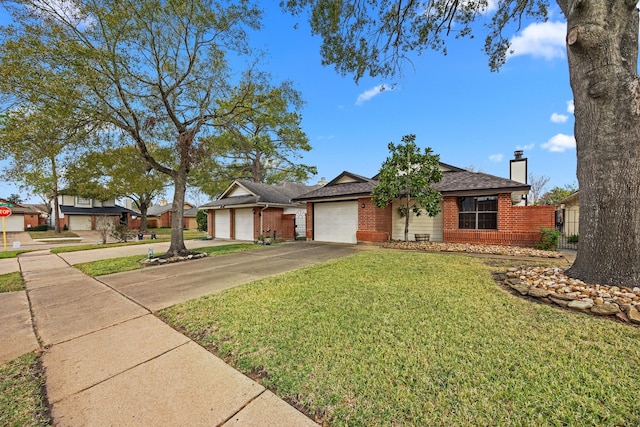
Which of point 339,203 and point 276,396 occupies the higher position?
point 339,203

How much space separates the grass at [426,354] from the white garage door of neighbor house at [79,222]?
39.7 m

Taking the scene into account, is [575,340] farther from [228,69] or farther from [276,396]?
[228,69]

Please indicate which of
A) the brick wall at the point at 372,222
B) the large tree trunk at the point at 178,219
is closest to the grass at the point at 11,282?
the large tree trunk at the point at 178,219

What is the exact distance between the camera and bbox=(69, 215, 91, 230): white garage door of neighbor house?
32.2 meters

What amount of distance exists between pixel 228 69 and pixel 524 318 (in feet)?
37.4

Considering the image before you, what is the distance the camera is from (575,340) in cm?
278

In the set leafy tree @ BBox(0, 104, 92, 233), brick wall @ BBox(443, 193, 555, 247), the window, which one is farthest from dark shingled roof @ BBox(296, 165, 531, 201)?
leafy tree @ BBox(0, 104, 92, 233)

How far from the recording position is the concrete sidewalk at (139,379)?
192 centimetres

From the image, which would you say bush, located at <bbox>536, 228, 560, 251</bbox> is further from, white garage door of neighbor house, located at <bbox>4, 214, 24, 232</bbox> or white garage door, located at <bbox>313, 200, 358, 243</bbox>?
white garage door of neighbor house, located at <bbox>4, 214, 24, 232</bbox>

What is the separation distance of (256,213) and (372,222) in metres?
7.39

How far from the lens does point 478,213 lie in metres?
10.7

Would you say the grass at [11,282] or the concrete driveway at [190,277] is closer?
the concrete driveway at [190,277]

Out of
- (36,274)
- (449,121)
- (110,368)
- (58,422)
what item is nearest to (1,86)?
(36,274)

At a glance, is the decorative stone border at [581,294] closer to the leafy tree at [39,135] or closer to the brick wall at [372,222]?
the brick wall at [372,222]
